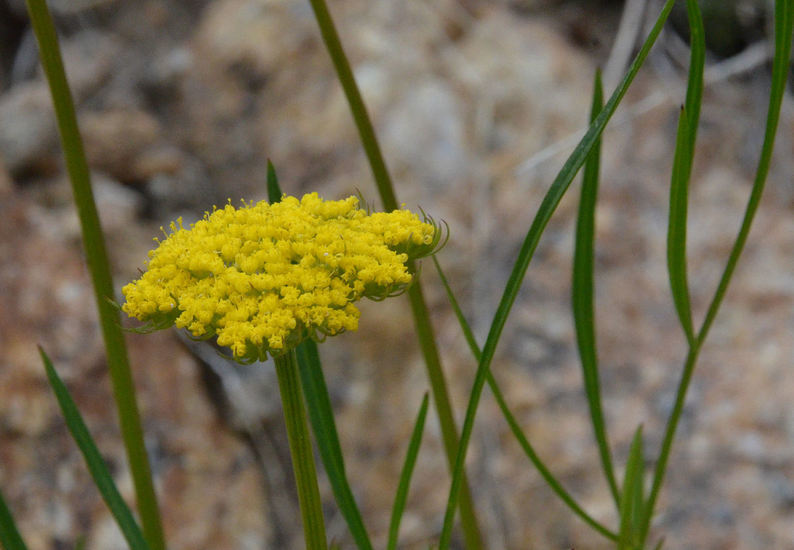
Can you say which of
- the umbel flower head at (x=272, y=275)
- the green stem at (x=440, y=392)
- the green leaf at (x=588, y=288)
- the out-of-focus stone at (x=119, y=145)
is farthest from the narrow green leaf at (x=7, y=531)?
the out-of-focus stone at (x=119, y=145)

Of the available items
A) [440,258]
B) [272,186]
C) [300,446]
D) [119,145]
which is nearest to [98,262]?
[272,186]

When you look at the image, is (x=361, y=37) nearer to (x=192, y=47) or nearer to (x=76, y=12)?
(x=192, y=47)

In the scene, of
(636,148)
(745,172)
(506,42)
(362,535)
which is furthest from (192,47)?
(362,535)

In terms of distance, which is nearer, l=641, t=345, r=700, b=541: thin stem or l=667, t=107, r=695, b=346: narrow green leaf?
l=667, t=107, r=695, b=346: narrow green leaf

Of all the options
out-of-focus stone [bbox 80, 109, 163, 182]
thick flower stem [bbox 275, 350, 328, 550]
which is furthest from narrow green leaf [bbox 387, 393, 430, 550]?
out-of-focus stone [bbox 80, 109, 163, 182]

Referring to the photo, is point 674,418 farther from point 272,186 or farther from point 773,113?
point 272,186

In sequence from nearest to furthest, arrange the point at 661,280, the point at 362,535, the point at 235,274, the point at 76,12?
the point at 235,274, the point at 362,535, the point at 661,280, the point at 76,12

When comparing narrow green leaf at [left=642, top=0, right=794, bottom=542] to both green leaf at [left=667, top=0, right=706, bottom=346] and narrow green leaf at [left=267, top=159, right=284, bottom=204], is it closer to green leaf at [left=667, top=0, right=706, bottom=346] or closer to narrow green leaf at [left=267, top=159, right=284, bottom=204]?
green leaf at [left=667, top=0, right=706, bottom=346]

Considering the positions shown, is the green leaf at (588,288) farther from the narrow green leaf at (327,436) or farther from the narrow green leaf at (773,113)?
the narrow green leaf at (327,436)
